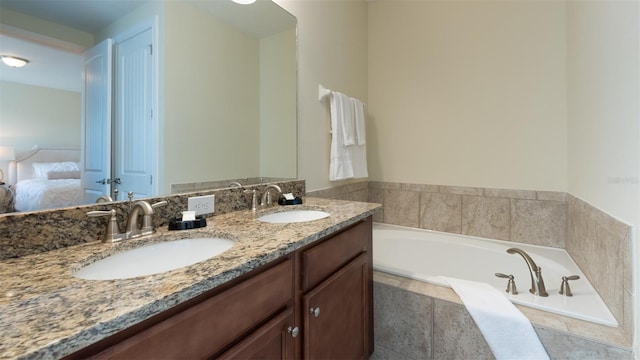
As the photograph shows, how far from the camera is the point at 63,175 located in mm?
921

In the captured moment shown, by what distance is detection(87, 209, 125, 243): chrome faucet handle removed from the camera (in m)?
0.91

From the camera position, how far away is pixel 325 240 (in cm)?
113

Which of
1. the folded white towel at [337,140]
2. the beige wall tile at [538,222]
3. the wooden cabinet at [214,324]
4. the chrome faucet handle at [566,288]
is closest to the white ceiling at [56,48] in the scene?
the wooden cabinet at [214,324]

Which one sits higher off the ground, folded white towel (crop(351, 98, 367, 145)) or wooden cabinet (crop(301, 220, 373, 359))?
folded white towel (crop(351, 98, 367, 145))

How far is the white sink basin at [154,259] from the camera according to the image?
788mm

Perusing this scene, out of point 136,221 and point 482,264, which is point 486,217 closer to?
point 482,264

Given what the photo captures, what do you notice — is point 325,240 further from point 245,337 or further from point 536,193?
point 536,193

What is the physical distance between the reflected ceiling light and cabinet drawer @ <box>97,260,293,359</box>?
874 millimetres

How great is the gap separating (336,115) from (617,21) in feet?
4.99

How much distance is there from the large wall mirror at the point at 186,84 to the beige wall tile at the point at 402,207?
4.04ft

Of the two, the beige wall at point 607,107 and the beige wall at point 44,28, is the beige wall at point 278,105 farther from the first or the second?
the beige wall at point 607,107

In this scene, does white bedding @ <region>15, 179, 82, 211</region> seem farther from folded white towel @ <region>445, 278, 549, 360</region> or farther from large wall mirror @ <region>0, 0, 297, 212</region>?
folded white towel @ <region>445, 278, 549, 360</region>

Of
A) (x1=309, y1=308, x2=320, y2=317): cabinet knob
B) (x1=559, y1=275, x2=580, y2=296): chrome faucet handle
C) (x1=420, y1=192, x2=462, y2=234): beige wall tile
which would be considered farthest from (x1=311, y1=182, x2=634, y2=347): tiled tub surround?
(x1=309, y1=308, x2=320, y2=317): cabinet knob

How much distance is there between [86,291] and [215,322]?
0.27 m
